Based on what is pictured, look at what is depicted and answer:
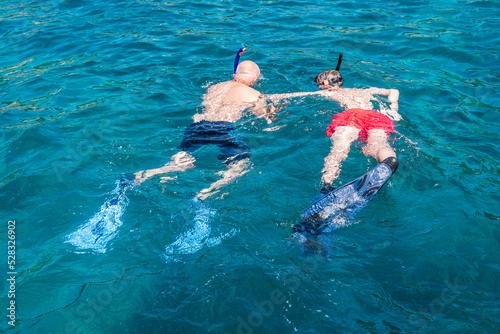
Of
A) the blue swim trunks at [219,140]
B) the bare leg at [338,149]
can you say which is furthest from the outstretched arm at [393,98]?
the blue swim trunks at [219,140]

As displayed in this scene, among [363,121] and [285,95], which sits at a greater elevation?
[285,95]

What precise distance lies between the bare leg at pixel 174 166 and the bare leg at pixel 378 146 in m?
2.52

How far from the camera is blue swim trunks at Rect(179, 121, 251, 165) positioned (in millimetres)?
5648

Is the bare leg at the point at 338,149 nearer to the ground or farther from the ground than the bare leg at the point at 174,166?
farther from the ground

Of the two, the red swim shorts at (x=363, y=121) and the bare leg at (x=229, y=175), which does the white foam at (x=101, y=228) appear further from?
the red swim shorts at (x=363, y=121)

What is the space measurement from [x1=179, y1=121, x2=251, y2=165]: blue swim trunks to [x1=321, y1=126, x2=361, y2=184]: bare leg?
1.14 meters

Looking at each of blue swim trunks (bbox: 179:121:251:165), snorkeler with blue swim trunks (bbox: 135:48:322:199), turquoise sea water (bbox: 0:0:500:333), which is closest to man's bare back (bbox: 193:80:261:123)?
snorkeler with blue swim trunks (bbox: 135:48:322:199)

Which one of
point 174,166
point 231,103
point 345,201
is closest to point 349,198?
point 345,201

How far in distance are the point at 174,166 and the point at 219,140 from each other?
0.78 metres

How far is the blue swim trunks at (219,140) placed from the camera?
565 centimetres

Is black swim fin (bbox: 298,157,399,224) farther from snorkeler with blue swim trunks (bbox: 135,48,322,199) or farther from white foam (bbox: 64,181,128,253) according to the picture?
white foam (bbox: 64,181,128,253)

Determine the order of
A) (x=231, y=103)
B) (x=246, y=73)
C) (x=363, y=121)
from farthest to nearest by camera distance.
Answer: (x=246, y=73)
(x=231, y=103)
(x=363, y=121)

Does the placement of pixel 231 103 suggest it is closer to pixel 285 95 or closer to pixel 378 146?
pixel 285 95

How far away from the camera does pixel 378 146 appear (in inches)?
212
